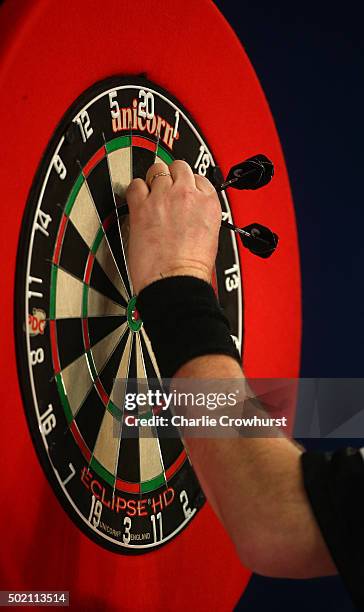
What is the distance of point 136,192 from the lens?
1.02m

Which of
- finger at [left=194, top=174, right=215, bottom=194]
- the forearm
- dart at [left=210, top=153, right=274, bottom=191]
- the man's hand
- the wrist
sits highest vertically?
dart at [left=210, top=153, right=274, bottom=191]

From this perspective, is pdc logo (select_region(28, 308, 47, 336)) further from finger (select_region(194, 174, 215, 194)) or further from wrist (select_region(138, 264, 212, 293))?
finger (select_region(194, 174, 215, 194))

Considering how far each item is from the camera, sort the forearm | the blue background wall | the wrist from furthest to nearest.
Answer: the blue background wall → the wrist → the forearm

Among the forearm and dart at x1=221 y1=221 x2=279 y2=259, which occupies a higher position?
dart at x1=221 y1=221 x2=279 y2=259

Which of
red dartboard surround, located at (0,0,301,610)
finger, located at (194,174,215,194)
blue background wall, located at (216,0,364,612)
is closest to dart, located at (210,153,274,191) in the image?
finger, located at (194,174,215,194)

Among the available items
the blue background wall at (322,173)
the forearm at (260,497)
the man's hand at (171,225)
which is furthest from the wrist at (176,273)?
the blue background wall at (322,173)

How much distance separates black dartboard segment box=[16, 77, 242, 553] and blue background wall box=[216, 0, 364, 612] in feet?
1.81

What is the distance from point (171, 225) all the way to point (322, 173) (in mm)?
880

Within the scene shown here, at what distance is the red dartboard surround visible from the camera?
0.86 m

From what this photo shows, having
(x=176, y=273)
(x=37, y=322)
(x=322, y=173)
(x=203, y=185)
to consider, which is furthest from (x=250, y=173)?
(x=322, y=173)

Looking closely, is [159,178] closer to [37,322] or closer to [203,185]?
[203,185]

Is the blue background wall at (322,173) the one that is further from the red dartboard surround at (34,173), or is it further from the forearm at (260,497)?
the forearm at (260,497)

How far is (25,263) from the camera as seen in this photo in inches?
34.5

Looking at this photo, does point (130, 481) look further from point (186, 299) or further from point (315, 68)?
point (315, 68)
